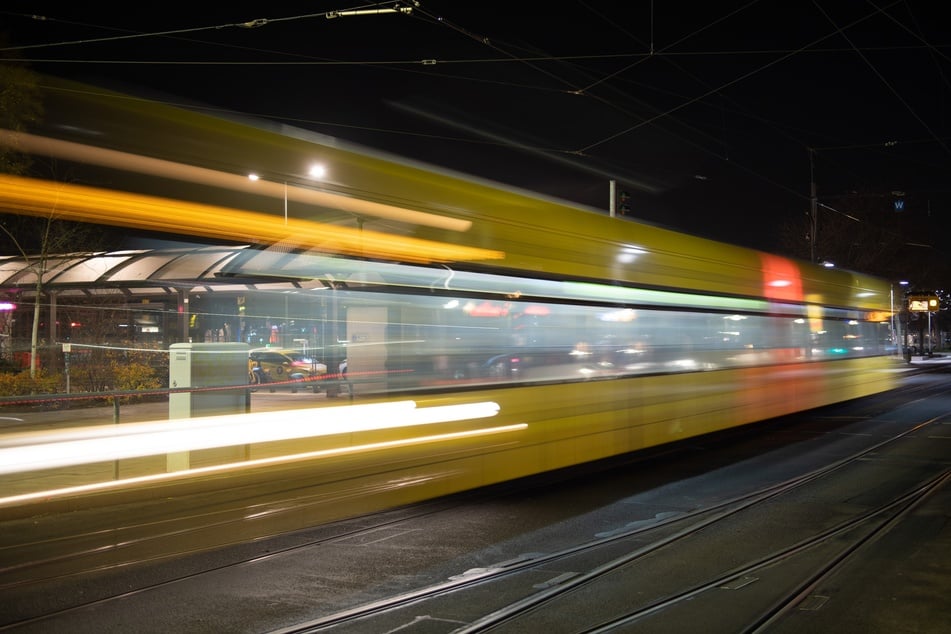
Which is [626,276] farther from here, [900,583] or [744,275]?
[900,583]

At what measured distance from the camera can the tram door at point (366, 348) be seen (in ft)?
18.9

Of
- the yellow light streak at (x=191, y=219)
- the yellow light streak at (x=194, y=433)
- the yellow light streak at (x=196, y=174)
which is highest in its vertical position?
the yellow light streak at (x=196, y=174)

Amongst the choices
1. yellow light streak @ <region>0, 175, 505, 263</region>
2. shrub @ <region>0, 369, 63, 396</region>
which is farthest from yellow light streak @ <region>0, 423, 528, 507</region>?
yellow light streak @ <region>0, 175, 505, 263</region>

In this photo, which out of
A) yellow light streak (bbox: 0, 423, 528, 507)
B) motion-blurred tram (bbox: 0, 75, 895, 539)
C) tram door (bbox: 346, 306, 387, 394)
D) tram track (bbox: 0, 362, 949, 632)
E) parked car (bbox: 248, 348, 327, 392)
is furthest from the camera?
tram door (bbox: 346, 306, 387, 394)

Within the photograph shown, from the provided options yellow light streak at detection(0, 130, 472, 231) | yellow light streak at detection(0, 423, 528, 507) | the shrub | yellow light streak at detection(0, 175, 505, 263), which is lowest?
yellow light streak at detection(0, 423, 528, 507)

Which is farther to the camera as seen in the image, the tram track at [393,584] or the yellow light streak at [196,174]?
the tram track at [393,584]

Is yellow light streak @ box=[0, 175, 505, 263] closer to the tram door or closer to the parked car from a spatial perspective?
the tram door

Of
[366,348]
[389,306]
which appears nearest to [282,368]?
[366,348]

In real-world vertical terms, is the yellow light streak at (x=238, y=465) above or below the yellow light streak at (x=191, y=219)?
below

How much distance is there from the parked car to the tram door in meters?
0.29

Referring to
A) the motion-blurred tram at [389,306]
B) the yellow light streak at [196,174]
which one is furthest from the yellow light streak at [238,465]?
the yellow light streak at [196,174]

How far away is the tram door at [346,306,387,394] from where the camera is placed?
18.9 feet

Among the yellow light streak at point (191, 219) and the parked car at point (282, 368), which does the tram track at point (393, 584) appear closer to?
the parked car at point (282, 368)

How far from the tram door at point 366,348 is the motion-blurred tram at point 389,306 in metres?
0.02
